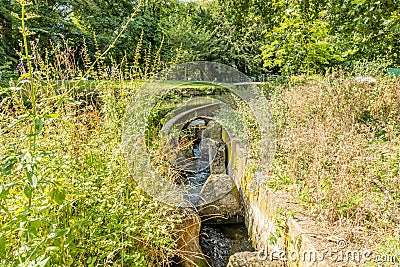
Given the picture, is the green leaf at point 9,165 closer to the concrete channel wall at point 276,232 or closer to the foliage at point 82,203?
the foliage at point 82,203

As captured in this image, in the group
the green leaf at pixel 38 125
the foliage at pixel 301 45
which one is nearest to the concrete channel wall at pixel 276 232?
the green leaf at pixel 38 125

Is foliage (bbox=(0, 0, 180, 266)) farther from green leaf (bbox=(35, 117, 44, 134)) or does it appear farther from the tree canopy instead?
the tree canopy

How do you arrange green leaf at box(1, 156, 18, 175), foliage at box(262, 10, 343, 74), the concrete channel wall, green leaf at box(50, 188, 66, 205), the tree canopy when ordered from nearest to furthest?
green leaf at box(1, 156, 18, 175) < green leaf at box(50, 188, 66, 205) < the concrete channel wall < the tree canopy < foliage at box(262, 10, 343, 74)

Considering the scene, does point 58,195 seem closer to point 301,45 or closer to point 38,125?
point 38,125

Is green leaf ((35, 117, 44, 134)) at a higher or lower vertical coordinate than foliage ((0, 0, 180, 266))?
higher

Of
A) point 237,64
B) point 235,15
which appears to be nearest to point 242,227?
point 235,15

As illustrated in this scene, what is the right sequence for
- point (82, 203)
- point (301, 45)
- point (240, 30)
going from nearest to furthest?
1. point (82, 203)
2. point (240, 30)
3. point (301, 45)

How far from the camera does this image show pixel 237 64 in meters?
18.5

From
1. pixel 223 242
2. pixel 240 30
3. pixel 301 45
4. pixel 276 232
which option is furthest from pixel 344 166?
pixel 301 45

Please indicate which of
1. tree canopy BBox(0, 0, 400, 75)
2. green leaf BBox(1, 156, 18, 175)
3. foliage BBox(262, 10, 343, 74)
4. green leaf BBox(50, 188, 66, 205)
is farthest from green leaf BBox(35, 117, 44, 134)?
foliage BBox(262, 10, 343, 74)

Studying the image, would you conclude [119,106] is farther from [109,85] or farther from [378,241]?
[378,241]

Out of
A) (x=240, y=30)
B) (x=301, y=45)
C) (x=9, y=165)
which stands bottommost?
(x=9, y=165)

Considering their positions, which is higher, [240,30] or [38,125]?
[240,30]

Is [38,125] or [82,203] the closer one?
[38,125]
